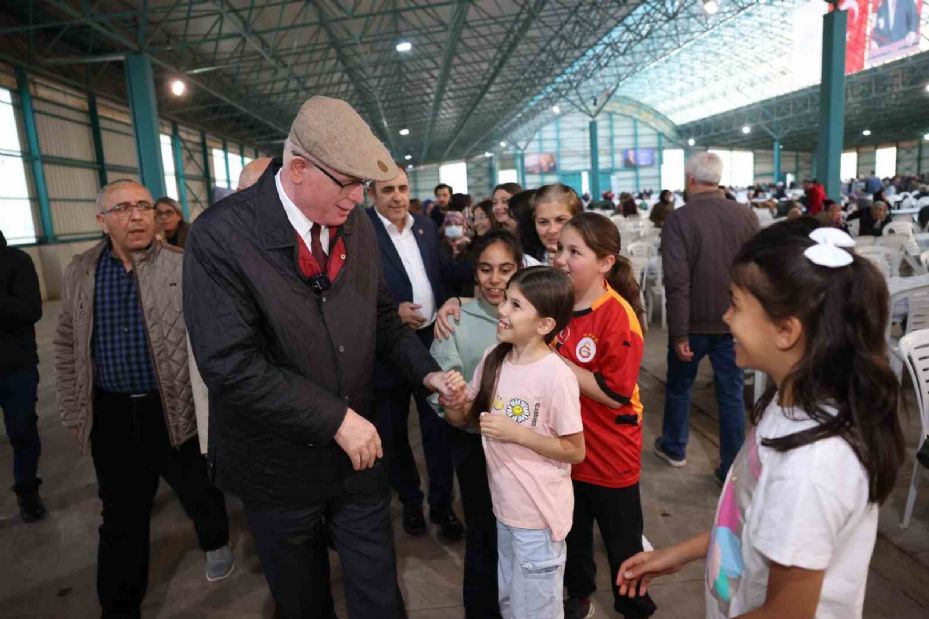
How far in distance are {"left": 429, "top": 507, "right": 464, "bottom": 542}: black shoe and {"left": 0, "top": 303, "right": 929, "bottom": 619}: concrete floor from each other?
2.1 inches

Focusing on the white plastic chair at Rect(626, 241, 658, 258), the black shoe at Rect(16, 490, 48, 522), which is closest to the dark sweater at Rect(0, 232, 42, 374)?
the black shoe at Rect(16, 490, 48, 522)

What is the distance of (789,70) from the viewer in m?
30.5

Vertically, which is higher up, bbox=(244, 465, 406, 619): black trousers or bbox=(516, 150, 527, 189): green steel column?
bbox=(516, 150, 527, 189): green steel column

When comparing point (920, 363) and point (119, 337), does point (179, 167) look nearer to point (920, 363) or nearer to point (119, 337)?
point (119, 337)

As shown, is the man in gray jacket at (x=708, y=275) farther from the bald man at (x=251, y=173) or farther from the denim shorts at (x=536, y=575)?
the bald man at (x=251, y=173)

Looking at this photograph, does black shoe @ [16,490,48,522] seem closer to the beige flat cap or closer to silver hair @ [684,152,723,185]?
the beige flat cap

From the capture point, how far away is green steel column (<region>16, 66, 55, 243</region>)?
39.9 feet

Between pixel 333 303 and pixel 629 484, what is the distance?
1259mm

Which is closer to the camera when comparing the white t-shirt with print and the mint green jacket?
the white t-shirt with print

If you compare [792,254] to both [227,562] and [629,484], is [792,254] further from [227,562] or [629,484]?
[227,562]

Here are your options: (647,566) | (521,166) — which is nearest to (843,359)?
(647,566)

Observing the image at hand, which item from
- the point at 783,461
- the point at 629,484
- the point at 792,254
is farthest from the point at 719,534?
the point at 629,484

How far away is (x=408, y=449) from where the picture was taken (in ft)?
10.3

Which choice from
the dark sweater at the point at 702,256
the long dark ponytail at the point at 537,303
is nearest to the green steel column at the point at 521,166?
the dark sweater at the point at 702,256
